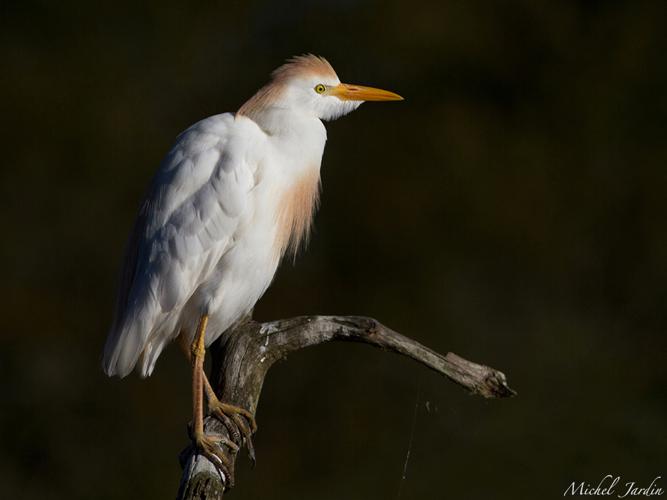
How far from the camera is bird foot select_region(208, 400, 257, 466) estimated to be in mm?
1969

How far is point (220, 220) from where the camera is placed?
1984mm

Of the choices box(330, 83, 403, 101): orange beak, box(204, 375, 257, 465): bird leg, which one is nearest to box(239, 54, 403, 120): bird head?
box(330, 83, 403, 101): orange beak

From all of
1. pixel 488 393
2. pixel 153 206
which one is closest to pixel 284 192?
pixel 153 206

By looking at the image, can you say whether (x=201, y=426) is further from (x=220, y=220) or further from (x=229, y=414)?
(x=220, y=220)

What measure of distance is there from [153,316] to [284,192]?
0.40 m

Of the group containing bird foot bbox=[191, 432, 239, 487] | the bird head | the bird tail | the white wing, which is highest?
the bird head

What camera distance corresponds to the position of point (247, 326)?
2066mm

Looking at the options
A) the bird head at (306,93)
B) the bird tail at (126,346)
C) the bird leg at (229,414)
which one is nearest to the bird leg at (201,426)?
the bird leg at (229,414)

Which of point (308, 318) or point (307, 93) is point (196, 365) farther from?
point (307, 93)

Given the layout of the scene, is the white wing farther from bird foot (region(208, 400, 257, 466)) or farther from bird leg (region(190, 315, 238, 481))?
bird foot (region(208, 400, 257, 466))

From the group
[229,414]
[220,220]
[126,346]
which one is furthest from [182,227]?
[229,414]

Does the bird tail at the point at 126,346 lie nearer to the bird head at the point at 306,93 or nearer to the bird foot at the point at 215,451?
the bird foot at the point at 215,451

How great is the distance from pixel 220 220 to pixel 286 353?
318mm

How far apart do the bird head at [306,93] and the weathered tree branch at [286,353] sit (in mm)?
489
